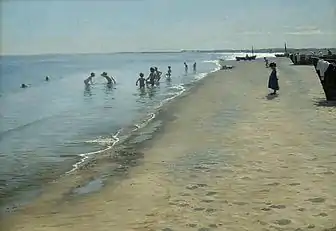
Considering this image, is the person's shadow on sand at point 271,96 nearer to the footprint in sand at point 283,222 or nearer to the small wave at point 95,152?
the small wave at point 95,152

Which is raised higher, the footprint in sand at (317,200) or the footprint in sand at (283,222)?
the footprint in sand at (283,222)

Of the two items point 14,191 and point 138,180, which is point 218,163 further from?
point 14,191

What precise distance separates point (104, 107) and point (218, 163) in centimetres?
1869

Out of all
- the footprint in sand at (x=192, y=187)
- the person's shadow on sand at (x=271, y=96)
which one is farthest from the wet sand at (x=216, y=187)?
the person's shadow on sand at (x=271, y=96)

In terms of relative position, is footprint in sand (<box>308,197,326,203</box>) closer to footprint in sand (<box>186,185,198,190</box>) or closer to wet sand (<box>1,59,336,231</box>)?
wet sand (<box>1,59,336,231</box>)

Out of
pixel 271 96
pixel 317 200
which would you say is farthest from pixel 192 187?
pixel 271 96

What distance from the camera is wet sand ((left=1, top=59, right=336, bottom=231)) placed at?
6734mm

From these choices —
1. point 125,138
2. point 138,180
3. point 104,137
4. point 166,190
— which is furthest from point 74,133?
point 166,190

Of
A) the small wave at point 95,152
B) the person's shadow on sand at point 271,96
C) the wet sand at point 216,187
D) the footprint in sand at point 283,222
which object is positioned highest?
the footprint in sand at point 283,222

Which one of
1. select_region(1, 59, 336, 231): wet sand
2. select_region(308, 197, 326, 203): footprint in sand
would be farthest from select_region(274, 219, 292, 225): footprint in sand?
select_region(308, 197, 326, 203): footprint in sand

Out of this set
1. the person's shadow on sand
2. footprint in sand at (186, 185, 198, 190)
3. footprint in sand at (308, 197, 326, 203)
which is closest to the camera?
footprint in sand at (308, 197, 326, 203)

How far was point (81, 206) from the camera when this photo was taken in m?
8.15

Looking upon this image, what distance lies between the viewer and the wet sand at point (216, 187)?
6734 millimetres

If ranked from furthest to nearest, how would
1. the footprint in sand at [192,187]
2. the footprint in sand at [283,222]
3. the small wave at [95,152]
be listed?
the small wave at [95,152] → the footprint in sand at [192,187] → the footprint in sand at [283,222]
